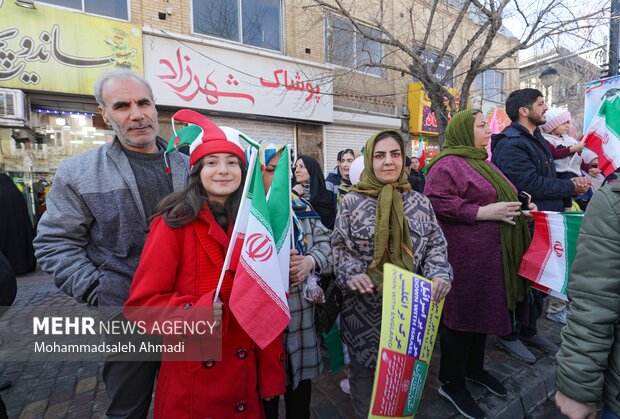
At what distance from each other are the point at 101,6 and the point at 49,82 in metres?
2.13

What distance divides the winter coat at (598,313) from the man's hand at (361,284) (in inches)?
36.3

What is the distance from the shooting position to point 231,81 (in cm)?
878

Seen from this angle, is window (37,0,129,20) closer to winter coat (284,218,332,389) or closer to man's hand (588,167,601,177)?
winter coat (284,218,332,389)

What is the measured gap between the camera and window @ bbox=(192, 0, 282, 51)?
28.5 ft

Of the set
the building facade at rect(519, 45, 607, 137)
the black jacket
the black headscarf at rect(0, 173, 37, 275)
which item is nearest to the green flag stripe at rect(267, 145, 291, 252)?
the black jacket

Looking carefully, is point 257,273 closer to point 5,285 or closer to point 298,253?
point 298,253

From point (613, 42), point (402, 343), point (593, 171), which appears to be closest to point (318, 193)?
point (402, 343)

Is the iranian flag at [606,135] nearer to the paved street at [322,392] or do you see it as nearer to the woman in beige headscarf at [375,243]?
the paved street at [322,392]

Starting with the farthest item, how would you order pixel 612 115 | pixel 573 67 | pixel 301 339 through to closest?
1. pixel 573 67
2. pixel 612 115
3. pixel 301 339

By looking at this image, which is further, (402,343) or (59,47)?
(59,47)

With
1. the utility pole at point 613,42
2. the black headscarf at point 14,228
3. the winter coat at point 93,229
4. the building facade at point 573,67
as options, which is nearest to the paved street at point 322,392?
the winter coat at point 93,229

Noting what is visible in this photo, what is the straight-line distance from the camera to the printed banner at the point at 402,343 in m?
1.67

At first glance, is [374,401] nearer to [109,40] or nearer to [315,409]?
[315,409]

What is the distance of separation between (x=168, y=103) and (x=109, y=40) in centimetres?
168
